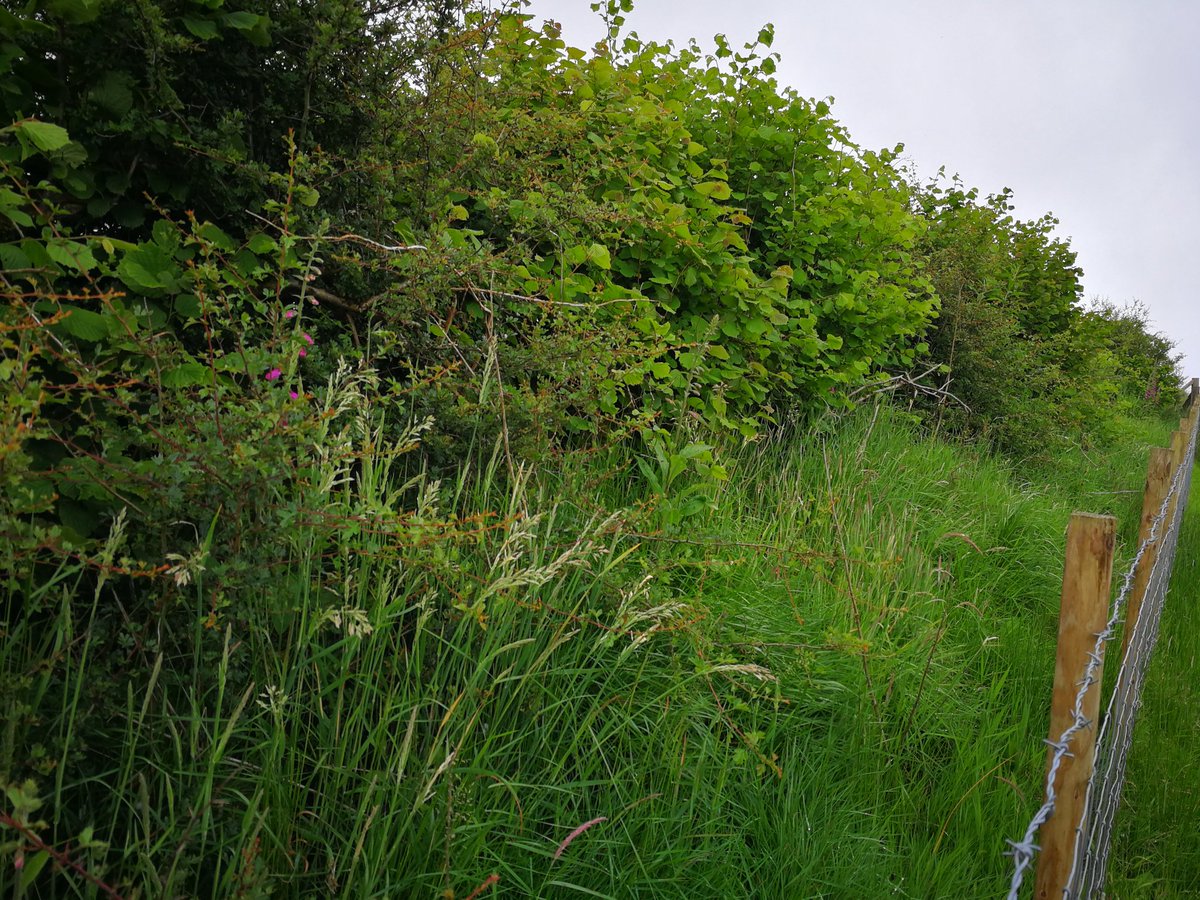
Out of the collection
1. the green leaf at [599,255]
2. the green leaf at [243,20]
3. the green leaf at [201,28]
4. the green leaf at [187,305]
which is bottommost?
the green leaf at [187,305]

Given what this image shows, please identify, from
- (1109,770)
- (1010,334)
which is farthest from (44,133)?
(1010,334)

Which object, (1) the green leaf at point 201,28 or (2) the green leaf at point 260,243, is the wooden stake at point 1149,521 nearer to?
(2) the green leaf at point 260,243

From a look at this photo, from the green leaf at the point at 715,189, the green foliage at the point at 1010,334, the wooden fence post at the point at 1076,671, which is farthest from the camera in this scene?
the green foliage at the point at 1010,334

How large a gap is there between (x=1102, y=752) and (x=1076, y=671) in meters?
1.22

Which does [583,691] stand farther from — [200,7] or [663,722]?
[200,7]

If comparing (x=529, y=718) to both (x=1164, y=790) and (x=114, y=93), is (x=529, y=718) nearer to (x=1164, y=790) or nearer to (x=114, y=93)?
(x=114, y=93)

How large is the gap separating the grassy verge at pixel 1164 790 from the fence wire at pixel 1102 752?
0.09 meters

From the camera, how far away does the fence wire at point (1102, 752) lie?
1.73 meters

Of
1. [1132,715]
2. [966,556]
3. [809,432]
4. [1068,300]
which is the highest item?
[1068,300]

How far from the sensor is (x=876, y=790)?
256cm

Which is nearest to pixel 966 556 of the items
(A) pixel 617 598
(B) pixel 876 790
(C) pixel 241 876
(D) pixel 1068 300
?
(B) pixel 876 790

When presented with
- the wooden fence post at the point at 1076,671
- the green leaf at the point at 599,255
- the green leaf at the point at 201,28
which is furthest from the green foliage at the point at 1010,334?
the green leaf at the point at 201,28

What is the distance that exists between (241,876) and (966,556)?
4.04m

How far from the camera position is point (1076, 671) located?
1910 millimetres
